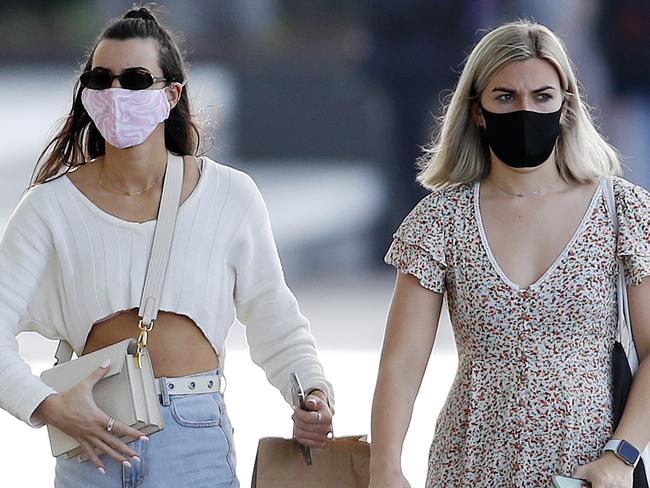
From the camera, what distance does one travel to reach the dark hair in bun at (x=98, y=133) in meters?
2.98

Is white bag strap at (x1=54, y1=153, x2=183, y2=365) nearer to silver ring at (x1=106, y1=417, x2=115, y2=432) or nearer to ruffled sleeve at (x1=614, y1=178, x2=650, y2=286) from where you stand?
silver ring at (x1=106, y1=417, x2=115, y2=432)

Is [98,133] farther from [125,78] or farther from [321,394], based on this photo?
[321,394]

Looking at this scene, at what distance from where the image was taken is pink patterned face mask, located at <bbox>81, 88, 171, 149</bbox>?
2.86 metres

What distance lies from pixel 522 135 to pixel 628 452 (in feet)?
2.10

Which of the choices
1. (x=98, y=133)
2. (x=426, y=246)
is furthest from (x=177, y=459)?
(x=98, y=133)

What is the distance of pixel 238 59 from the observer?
28.5 feet

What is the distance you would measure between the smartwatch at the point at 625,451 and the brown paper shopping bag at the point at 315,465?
0.57 meters

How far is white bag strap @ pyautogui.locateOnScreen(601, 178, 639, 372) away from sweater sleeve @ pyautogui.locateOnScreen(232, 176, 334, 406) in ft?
2.25

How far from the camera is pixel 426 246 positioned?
266cm

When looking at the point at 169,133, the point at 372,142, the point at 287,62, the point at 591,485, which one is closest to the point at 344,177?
the point at 372,142

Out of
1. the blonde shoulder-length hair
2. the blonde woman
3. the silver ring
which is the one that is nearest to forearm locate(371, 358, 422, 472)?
the blonde woman

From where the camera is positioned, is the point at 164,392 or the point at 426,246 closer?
the point at 426,246

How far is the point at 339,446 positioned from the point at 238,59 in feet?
19.9

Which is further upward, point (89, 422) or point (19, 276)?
point (19, 276)
